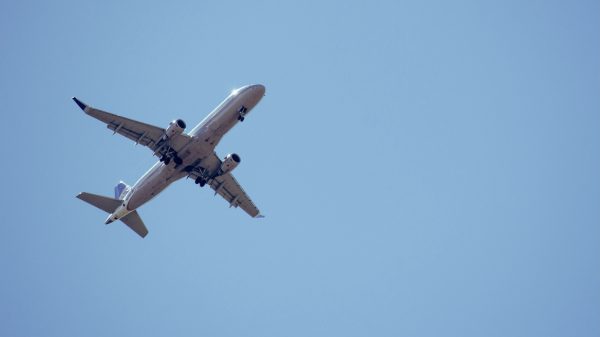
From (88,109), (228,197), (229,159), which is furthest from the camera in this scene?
(228,197)

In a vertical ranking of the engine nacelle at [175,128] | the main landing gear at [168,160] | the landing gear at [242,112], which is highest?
the landing gear at [242,112]

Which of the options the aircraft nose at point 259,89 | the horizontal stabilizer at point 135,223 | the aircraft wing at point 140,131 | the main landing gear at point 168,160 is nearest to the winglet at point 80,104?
the aircraft wing at point 140,131

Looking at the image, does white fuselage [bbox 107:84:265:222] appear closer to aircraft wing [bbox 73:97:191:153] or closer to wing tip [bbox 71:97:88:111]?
aircraft wing [bbox 73:97:191:153]

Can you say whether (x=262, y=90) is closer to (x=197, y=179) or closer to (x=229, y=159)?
(x=229, y=159)

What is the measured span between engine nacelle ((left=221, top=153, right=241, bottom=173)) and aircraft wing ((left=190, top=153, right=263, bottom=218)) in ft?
9.96

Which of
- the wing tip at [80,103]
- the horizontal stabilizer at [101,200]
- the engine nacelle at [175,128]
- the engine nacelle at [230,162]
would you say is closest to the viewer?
the wing tip at [80,103]

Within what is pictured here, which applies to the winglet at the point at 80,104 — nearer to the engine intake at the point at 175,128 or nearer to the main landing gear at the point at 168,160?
the engine intake at the point at 175,128

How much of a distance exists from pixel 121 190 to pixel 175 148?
9582mm

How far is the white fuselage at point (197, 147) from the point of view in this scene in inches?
2434

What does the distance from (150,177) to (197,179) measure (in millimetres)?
5653

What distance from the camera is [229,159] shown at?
65812 millimetres

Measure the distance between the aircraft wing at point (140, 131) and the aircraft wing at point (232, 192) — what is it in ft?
24.6

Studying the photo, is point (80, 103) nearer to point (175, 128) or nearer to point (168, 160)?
point (175, 128)

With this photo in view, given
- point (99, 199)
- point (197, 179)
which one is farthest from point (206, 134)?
point (99, 199)
